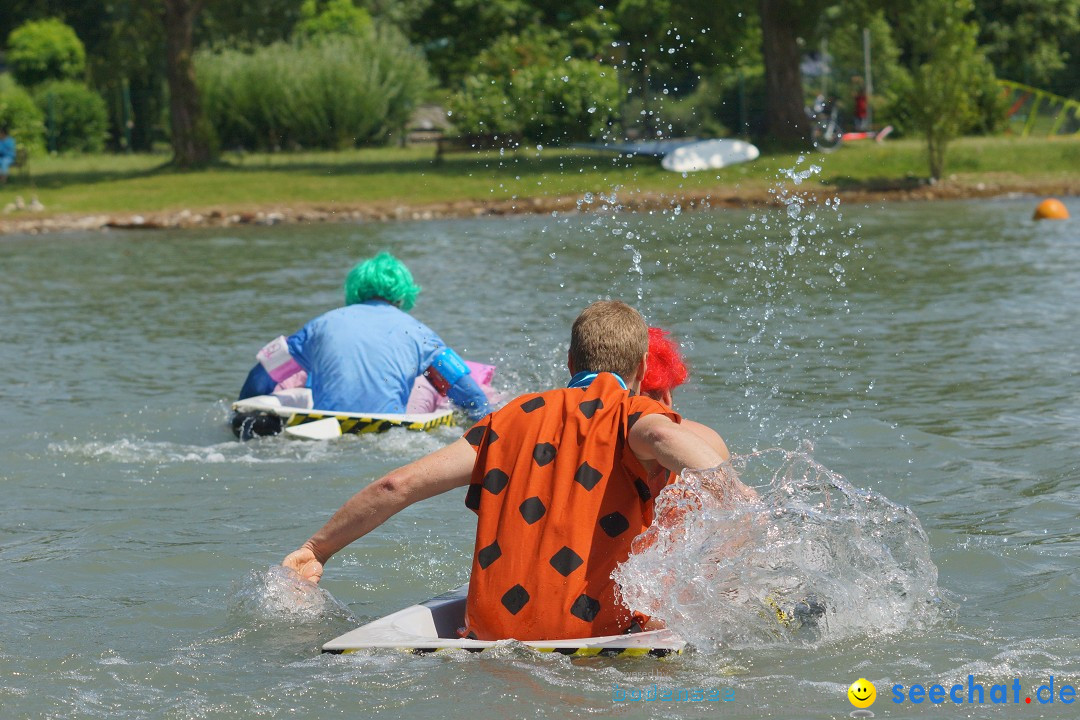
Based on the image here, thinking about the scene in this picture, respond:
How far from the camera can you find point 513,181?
106 ft

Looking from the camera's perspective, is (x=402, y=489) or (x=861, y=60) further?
(x=861, y=60)

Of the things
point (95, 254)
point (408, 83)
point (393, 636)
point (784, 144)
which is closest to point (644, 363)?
point (393, 636)

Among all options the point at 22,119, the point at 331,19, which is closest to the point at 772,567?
the point at 22,119

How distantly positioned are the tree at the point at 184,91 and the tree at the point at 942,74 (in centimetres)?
1757

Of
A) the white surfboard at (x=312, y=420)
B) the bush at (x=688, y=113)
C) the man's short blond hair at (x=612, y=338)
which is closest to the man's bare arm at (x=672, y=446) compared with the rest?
the man's short blond hair at (x=612, y=338)

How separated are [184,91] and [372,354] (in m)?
29.7

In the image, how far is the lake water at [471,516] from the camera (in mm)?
4723

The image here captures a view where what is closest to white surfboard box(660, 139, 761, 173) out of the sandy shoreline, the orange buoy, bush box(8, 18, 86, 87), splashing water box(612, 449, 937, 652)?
the sandy shoreline

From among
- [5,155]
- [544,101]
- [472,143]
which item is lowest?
[472,143]

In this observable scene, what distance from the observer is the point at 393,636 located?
4.79m

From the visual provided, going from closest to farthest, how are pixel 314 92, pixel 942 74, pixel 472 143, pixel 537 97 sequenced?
pixel 942 74
pixel 537 97
pixel 472 143
pixel 314 92

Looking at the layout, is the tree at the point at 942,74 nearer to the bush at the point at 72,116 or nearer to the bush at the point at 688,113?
the bush at the point at 688,113

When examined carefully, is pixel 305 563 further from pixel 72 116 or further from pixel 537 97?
pixel 72 116

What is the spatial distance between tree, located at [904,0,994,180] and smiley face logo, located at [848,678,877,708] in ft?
86.0
